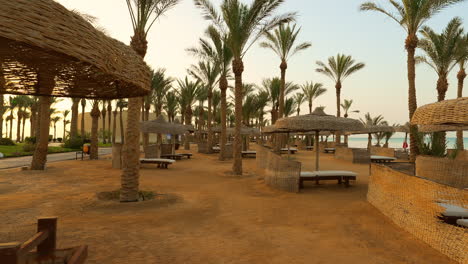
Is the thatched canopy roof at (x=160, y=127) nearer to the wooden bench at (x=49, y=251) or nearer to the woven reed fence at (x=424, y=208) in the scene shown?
A: the woven reed fence at (x=424, y=208)

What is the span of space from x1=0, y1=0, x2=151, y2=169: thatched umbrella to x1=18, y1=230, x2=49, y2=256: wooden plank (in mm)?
1227

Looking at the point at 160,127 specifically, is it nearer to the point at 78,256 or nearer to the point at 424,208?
the point at 424,208

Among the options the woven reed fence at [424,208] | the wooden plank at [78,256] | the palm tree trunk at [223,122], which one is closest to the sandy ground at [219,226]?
the woven reed fence at [424,208]

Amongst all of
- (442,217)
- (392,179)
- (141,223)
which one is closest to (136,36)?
(141,223)

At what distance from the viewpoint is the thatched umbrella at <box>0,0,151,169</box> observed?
1.53m

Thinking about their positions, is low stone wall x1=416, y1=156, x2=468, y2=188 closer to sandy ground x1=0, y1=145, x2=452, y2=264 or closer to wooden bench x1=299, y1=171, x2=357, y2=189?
wooden bench x1=299, y1=171, x2=357, y2=189

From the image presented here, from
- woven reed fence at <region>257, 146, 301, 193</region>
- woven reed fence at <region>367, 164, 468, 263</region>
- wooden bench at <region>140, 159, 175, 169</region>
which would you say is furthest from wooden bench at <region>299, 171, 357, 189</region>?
wooden bench at <region>140, 159, 175, 169</region>

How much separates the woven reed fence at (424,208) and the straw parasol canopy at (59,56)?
4.37 meters

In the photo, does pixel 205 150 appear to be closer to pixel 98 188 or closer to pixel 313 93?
pixel 98 188

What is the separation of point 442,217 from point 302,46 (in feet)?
67.1

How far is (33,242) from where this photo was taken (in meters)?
2.03

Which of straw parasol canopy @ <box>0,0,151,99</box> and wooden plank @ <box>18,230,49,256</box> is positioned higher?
straw parasol canopy @ <box>0,0,151,99</box>

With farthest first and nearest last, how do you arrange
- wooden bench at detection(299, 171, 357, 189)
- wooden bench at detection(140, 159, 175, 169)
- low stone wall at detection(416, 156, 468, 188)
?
wooden bench at detection(140, 159, 175, 169), wooden bench at detection(299, 171, 357, 189), low stone wall at detection(416, 156, 468, 188)

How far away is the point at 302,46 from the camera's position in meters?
22.6
